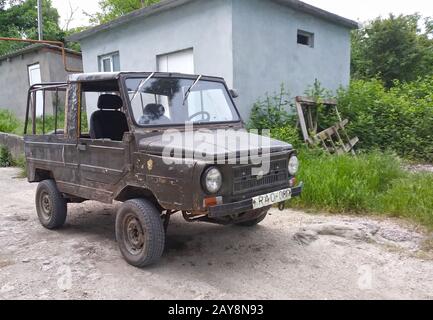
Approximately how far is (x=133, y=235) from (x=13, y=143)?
917cm

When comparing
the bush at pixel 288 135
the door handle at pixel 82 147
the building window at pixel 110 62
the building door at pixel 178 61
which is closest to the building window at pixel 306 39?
the building door at pixel 178 61

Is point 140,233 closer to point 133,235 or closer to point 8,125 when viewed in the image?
point 133,235

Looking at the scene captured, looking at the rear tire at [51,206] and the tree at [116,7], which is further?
the tree at [116,7]

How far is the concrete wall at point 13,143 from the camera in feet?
37.2

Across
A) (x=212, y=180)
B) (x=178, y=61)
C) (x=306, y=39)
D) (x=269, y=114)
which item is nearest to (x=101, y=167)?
(x=212, y=180)

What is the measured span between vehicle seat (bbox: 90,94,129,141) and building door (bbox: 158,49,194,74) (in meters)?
5.19

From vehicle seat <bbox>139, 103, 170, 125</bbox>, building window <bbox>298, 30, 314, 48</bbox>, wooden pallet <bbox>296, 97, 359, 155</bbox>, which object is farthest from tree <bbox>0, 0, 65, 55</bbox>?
vehicle seat <bbox>139, 103, 170, 125</bbox>

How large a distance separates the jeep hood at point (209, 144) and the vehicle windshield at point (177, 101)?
0.29 metres

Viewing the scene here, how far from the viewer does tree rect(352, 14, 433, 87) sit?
20281mm

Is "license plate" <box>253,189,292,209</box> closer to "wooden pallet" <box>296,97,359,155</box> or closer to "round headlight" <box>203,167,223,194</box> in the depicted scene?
"round headlight" <box>203,167,223,194</box>

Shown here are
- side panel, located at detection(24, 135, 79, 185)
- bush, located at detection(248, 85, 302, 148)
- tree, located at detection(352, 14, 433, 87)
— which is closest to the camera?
side panel, located at detection(24, 135, 79, 185)

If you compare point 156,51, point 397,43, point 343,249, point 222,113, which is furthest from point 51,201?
point 397,43

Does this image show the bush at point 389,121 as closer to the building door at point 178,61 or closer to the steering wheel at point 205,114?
the building door at point 178,61

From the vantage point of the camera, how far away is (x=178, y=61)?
9.96 metres
